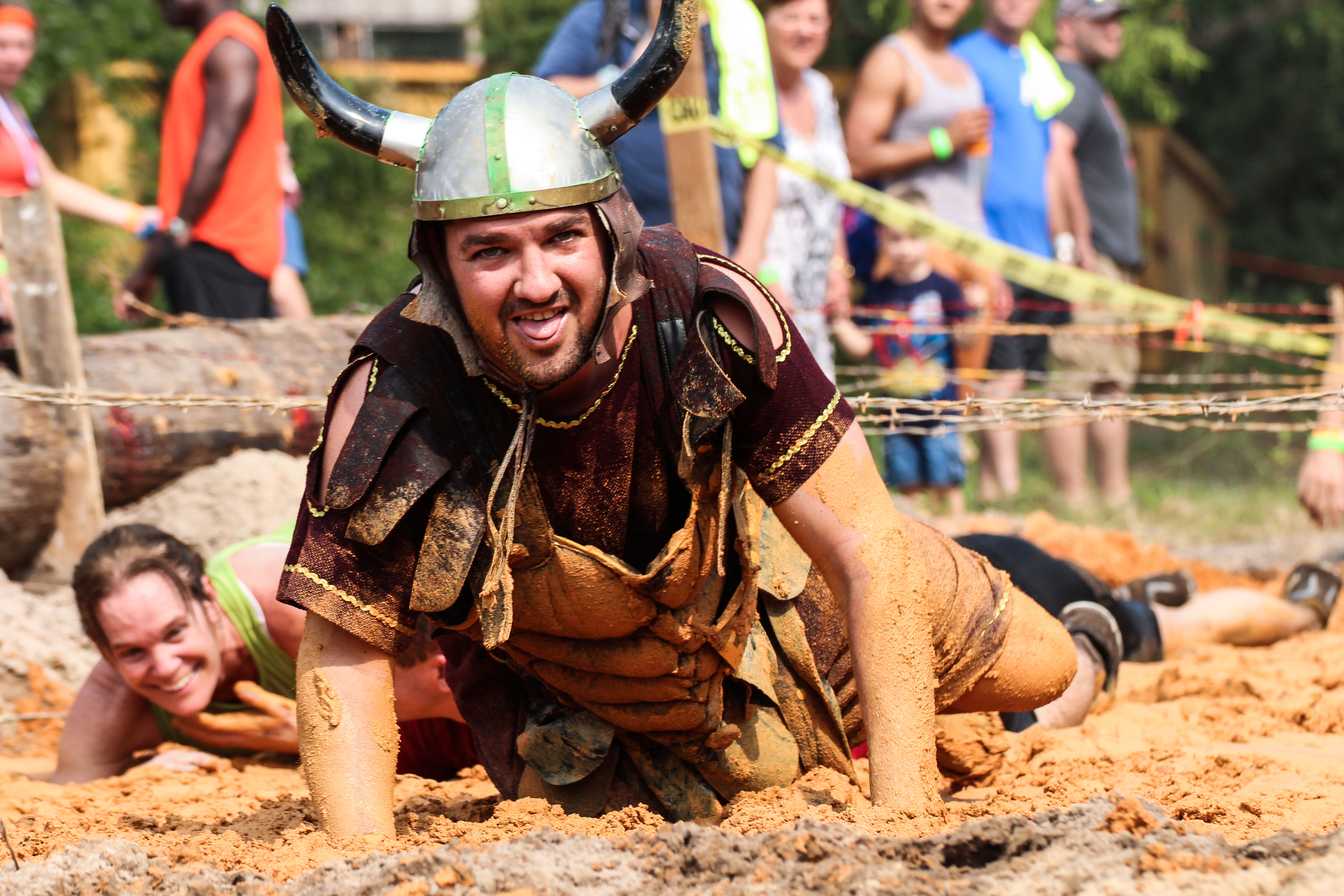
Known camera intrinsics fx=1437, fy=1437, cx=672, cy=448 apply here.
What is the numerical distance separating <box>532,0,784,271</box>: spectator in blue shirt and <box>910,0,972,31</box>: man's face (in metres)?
1.20

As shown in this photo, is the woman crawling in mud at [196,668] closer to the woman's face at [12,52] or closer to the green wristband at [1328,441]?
the woman's face at [12,52]

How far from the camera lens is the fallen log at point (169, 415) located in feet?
16.2

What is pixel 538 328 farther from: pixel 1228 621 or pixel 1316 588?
pixel 1316 588

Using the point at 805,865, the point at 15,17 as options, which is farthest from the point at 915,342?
the point at 805,865

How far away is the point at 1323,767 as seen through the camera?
323cm

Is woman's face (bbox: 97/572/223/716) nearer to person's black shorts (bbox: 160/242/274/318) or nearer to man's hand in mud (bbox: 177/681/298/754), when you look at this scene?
man's hand in mud (bbox: 177/681/298/754)

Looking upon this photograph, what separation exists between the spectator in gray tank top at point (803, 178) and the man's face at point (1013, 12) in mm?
1134

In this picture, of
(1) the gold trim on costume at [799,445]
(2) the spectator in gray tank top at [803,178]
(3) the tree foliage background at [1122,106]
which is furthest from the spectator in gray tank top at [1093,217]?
(1) the gold trim on costume at [799,445]

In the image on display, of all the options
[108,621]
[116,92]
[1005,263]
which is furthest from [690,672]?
[116,92]

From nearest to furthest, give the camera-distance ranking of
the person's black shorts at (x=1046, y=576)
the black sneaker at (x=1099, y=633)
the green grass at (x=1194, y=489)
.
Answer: the black sneaker at (x=1099, y=633)
the person's black shorts at (x=1046, y=576)
the green grass at (x=1194, y=489)

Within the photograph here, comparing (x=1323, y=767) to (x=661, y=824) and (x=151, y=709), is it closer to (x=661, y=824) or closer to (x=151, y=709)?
(x=661, y=824)

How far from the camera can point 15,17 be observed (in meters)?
5.75

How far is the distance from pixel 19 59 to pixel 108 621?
3.04 metres

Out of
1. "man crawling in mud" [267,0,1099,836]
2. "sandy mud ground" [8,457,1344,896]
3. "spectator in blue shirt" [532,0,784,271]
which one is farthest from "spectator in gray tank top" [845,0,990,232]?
"man crawling in mud" [267,0,1099,836]
